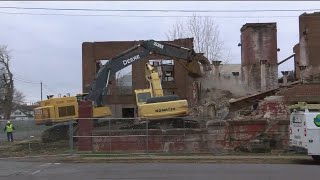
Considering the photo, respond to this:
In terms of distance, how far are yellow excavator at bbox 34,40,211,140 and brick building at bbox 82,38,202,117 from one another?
70.2 feet

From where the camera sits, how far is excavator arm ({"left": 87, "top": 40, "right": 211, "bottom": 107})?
30.0 meters

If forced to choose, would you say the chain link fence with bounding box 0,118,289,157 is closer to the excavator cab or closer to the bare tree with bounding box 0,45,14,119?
the excavator cab

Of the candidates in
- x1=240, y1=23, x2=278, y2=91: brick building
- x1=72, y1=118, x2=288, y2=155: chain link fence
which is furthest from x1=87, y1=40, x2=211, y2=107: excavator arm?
x1=240, y1=23, x2=278, y2=91: brick building

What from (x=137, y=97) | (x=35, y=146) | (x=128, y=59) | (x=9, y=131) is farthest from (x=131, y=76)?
(x=35, y=146)

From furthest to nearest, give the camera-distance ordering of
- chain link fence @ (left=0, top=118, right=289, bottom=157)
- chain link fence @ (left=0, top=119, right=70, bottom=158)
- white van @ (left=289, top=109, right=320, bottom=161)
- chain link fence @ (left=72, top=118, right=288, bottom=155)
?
1. chain link fence @ (left=0, top=119, right=70, bottom=158)
2. chain link fence @ (left=72, top=118, right=288, bottom=155)
3. chain link fence @ (left=0, top=118, right=289, bottom=157)
4. white van @ (left=289, top=109, right=320, bottom=161)

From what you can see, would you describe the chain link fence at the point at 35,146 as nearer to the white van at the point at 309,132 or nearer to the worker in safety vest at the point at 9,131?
the worker in safety vest at the point at 9,131

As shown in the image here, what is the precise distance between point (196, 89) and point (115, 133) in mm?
16794

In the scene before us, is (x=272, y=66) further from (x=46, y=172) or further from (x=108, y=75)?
(x=46, y=172)

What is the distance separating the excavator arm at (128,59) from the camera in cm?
2997

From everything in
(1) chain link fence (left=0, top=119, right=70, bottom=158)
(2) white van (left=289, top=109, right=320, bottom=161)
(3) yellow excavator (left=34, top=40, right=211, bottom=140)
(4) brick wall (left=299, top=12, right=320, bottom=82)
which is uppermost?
(4) brick wall (left=299, top=12, right=320, bottom=82)

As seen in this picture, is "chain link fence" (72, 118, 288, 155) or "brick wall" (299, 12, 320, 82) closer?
"chain link fence" (72, 118, 288, 155)

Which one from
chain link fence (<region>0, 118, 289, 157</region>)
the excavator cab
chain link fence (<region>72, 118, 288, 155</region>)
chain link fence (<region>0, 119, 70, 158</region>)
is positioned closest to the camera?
chain link fence (<region>0, 118, 289, 157</region>)

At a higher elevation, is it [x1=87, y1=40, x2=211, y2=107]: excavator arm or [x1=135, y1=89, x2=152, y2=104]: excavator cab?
[x1=87, y1=40, x2=211, y2=107]: excavator arm

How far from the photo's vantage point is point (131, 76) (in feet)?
179
